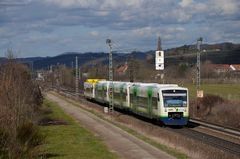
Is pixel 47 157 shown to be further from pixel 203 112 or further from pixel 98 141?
pixel 203 112

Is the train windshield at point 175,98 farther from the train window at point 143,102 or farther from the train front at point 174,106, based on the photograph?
the train window at point 143,102

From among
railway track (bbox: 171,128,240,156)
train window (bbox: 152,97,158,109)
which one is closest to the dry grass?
train window (bbox: 152,97,158,109)

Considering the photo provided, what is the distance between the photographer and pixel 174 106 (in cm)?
4191

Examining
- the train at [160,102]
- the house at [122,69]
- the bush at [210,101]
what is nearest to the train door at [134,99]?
the train at [160,102]

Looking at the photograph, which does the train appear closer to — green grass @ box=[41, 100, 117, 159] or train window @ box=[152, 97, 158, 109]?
train window @ box=[152, 97, 158, 109]

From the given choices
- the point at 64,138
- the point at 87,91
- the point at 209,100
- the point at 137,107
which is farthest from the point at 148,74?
the point at 64,138

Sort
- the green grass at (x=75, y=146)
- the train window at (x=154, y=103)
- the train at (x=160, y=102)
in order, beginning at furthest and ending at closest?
the train window at (x=154, y=103) → the train at (x=160, y=102) → the green grass at (x=75, y=146)

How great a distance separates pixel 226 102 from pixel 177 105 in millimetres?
14568

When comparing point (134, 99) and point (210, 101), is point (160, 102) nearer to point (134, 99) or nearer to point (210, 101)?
point (134, 99)

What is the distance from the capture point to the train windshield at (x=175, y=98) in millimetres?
41938

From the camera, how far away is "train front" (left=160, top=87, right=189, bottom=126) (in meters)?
41.8

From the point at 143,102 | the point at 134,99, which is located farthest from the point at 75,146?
the point at 134,99

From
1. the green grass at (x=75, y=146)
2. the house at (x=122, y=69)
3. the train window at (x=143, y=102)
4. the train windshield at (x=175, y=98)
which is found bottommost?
the green grass at (x=75, y=146)

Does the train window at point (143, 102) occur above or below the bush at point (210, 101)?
above
